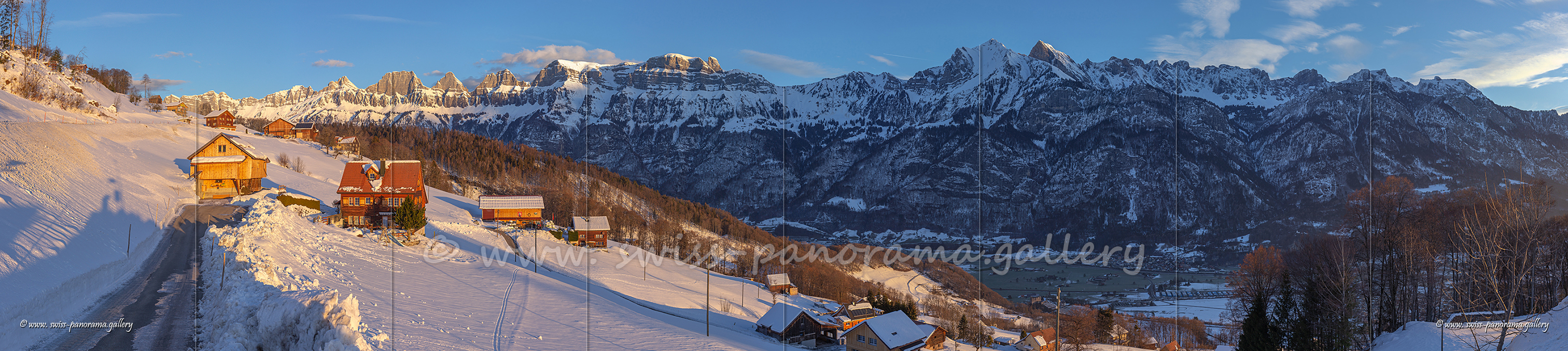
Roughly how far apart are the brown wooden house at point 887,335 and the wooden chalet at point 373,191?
34429 mm

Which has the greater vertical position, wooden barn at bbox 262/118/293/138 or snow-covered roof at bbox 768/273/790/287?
wooden barn at bbox 262/118/293/138

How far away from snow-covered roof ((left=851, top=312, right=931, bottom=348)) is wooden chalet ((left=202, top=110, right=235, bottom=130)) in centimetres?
10182

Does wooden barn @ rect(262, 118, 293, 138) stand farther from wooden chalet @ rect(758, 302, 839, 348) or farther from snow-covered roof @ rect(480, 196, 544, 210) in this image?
wooden chalet @ rect(758, 302, 839, 348)

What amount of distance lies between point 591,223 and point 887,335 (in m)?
36.2

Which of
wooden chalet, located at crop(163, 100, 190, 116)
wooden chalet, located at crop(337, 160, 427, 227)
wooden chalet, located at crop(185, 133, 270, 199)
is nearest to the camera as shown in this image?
wooden chalet, located at crop(185, 133, 270, 199)

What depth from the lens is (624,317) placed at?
2722 cm

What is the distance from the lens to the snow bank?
41.1ft

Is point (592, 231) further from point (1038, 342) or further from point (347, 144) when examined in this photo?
point (347, 144)

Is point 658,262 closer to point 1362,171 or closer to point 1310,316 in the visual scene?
point 1310,316

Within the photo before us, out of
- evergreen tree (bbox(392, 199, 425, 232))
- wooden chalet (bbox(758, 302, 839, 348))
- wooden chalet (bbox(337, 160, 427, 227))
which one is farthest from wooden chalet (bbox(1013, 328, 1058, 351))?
wooden chalet (bbox(337, 160, 427, 227))

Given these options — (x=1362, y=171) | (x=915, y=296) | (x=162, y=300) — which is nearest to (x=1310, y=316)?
(x=162, y=300)

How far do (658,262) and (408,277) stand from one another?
110 ft

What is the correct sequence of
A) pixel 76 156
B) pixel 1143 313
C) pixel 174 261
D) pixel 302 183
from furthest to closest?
pixel 1143 313 → pixel 302 183 → pixel 76 156 → pixel 174 261

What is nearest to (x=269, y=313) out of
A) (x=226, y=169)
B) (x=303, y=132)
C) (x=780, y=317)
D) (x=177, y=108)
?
(x=780, y=317)
